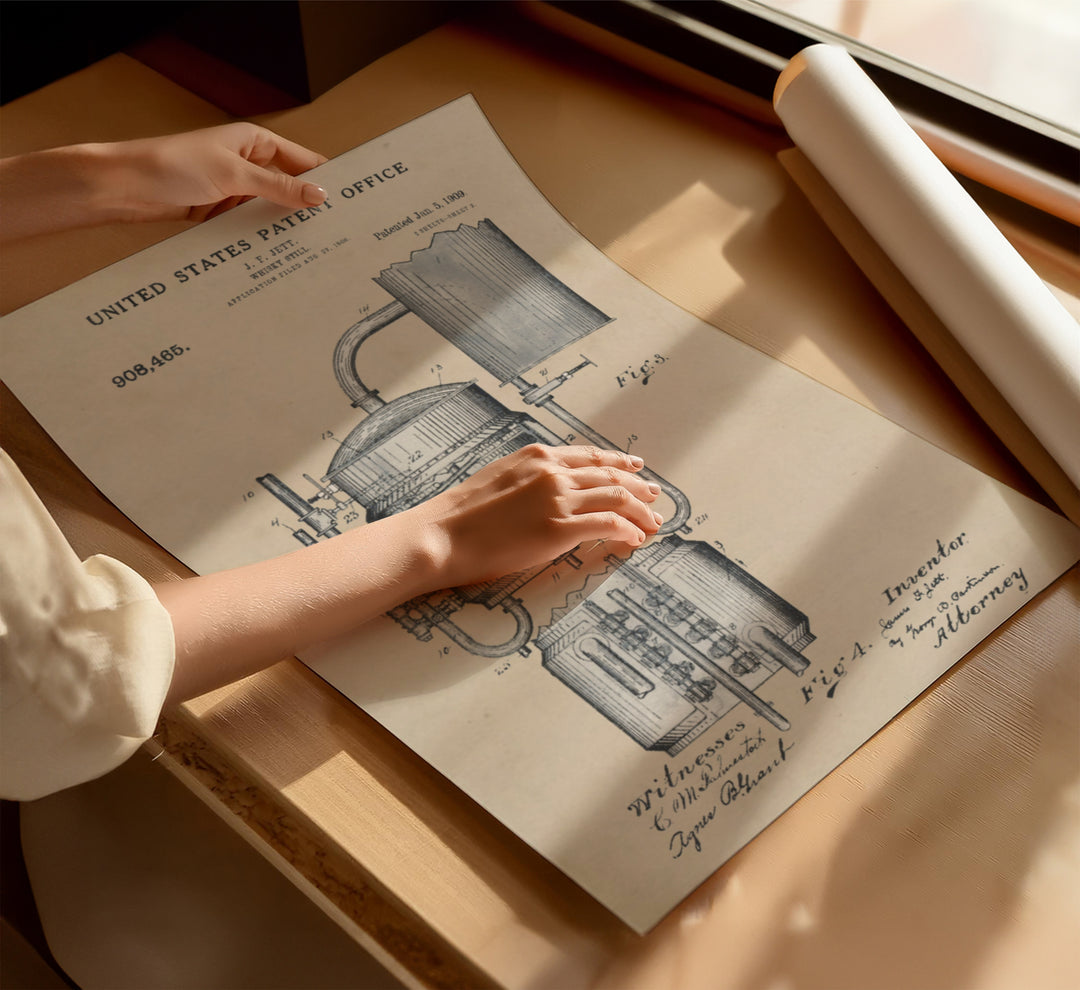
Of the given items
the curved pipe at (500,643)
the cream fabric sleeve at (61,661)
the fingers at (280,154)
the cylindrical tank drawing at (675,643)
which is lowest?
the cream fabric sleeve at (61,661)

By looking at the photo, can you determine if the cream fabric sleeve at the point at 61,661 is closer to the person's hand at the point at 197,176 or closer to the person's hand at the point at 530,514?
the person's hand at the point at 530,514

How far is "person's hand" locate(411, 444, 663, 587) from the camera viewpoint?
0.53 metres

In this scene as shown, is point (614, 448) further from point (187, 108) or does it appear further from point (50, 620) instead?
point (187, 108)

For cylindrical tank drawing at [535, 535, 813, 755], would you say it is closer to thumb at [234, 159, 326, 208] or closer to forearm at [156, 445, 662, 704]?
forearm at [156, 445, 662, 704]

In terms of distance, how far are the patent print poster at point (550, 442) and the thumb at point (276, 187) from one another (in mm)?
11

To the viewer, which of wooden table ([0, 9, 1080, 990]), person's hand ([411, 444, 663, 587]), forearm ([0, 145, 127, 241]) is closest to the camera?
wooden table ([0, 9, 1080, 990])

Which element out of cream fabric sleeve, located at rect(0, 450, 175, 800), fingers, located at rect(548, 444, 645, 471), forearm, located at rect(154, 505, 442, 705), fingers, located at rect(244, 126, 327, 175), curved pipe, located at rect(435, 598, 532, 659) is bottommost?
cream fabric sleeve, located at rect(0, 450, 175, 800)

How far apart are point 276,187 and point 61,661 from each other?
37 centimetres

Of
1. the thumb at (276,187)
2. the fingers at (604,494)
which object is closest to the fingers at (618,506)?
the fingers at (604,494)

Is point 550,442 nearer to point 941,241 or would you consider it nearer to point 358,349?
point 358,349

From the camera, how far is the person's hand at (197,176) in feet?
2.19

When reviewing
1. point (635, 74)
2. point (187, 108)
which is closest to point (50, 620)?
point (187, 108)

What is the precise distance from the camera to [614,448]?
0.58 meters

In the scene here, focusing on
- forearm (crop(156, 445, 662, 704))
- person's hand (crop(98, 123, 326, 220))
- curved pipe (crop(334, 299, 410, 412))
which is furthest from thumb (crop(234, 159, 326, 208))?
forearm (crop(156, 445, 662, 704))
